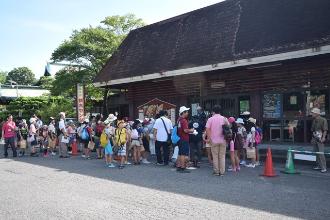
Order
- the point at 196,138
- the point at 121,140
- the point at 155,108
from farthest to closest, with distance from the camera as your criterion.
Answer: the point at 155,108
the point at 121,140
the point at 196,138

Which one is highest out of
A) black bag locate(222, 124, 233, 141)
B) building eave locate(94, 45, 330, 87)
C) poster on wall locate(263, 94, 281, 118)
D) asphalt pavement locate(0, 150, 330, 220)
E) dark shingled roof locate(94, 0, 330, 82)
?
dark shingled roof locate(94, 0, 330, 82)

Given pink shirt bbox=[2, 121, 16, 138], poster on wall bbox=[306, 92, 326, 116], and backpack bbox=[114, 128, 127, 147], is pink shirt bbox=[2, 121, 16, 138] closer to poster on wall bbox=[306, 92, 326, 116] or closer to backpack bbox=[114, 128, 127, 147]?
backpack bbox=[114, 128, 127, 147]

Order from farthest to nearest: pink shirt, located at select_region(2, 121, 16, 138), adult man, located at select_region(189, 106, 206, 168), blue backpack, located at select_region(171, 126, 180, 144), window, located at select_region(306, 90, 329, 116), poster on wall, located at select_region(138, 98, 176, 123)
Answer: poster on wall, located at select_region(138, 98, 176, 123)
pink shirt, located at select_region(2, 121, 16, 138)
window, located at select_region(306, 90, 329, 116)
adult man, located at select_region(189, 106, 206, 168)
blue backpack, located at select_region(171, 126, 180, 144)

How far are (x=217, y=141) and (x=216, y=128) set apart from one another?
0.35m

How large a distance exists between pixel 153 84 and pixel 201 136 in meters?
7.19

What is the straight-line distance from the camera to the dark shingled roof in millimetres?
13195

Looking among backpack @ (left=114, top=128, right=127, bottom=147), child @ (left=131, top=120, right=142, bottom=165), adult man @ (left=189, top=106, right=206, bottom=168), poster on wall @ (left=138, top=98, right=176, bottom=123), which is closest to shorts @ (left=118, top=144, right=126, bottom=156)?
backpack @ (left=114, top=128, right=127, bottom=147)

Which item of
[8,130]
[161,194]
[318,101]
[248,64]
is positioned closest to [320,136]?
[318,101]

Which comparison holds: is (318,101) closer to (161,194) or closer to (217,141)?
(217,141)

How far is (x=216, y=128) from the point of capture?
418 inches

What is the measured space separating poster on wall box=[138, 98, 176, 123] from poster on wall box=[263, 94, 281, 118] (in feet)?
14.7

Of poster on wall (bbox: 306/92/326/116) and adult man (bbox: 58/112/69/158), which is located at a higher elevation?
poster on wall (bbox: 306/92/326/116)

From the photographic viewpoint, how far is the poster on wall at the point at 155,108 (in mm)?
18109

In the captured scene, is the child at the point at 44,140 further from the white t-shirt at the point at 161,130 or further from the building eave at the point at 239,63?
the white t-shirt at the point at 161,130
